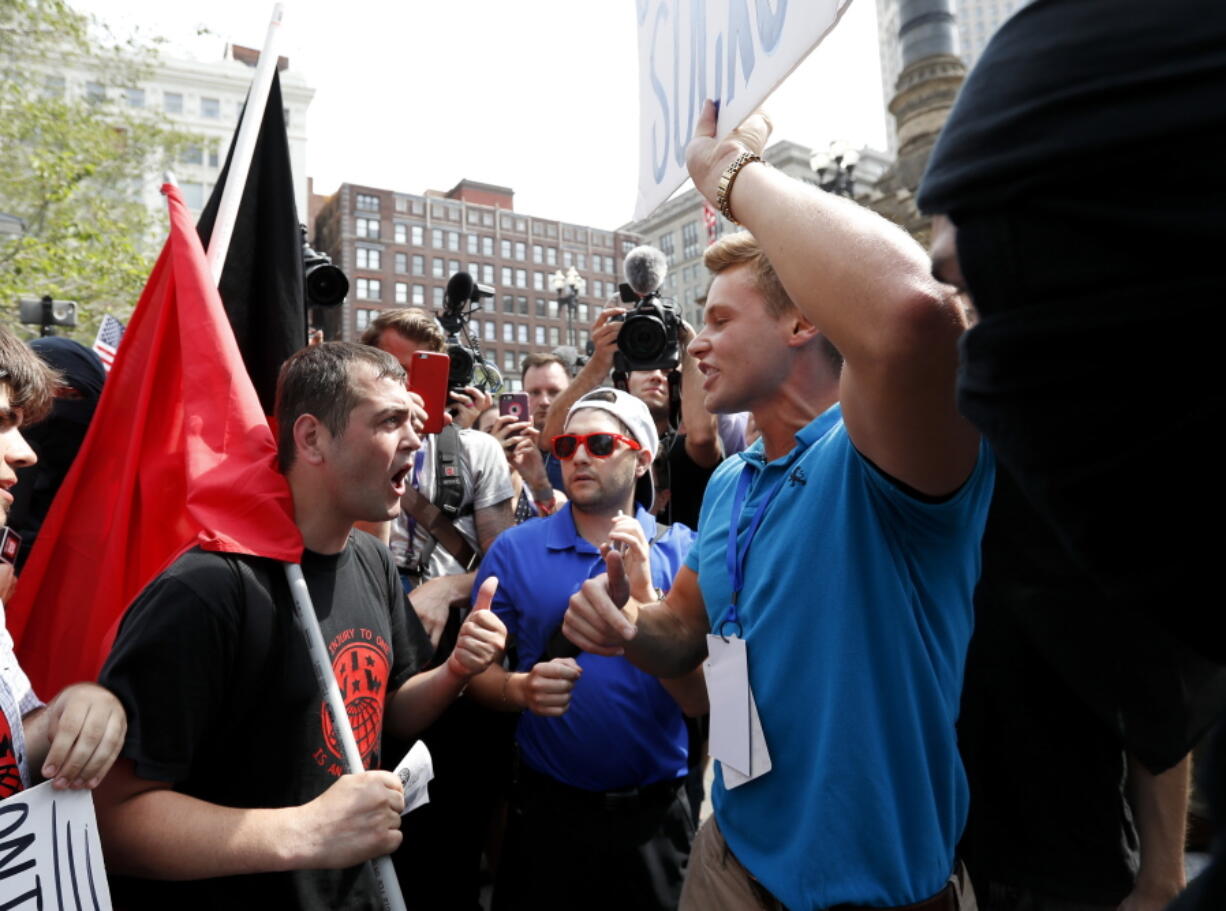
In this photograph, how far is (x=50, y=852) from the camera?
1.37 metres

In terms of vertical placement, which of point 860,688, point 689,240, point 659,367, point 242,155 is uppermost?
point 689,240

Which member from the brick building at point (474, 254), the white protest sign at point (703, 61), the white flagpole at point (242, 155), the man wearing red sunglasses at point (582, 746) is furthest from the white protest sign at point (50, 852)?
the brick building at point (474, 254)

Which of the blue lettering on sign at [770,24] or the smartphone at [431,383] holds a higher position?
the blue lettering on sign at [770,24]

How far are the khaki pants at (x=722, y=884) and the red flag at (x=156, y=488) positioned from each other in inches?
49.4

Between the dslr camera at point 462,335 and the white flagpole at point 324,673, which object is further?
the dslr camera at point 462,335

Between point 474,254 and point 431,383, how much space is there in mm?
80113

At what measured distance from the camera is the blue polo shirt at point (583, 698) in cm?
268

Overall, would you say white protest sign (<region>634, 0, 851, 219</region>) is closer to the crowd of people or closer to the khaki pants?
the crowd of people

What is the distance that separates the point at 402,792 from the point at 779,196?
1533 mm

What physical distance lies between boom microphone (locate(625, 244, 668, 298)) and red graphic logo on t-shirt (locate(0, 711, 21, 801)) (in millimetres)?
3273

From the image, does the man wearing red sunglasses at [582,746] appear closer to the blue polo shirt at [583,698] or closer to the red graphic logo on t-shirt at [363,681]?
the blue polo shirt at [583,698]

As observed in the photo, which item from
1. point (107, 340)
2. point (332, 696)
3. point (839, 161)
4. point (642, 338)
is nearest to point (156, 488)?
point (332, 696)

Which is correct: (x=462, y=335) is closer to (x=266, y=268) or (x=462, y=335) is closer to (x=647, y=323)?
(x=647, y=323)

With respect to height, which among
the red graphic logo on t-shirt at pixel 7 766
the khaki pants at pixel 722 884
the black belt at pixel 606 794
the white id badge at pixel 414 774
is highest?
the red graphic logo on t-shirt at pixel 7 766
